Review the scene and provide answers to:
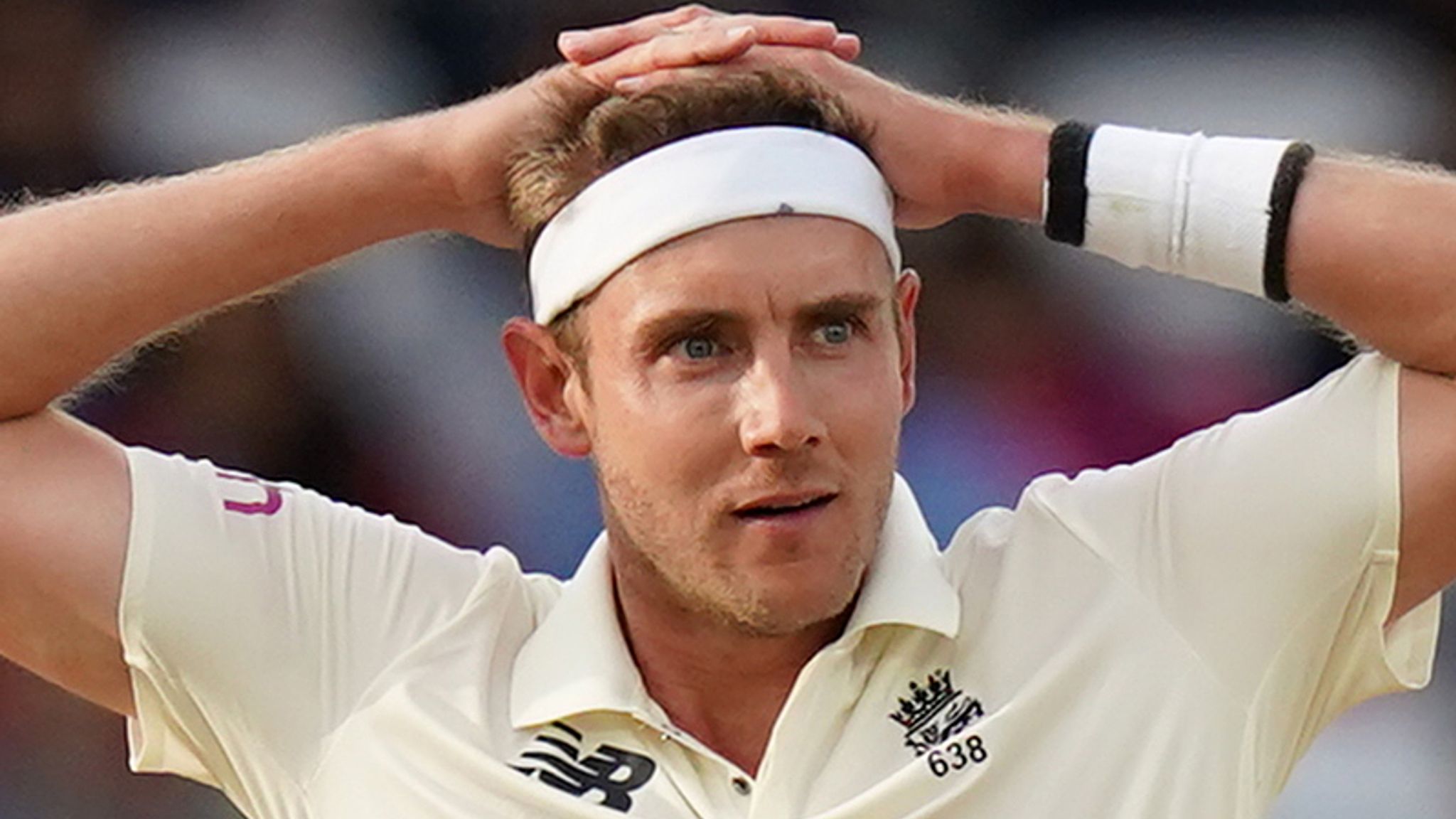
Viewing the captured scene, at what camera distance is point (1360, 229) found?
3.25 meters

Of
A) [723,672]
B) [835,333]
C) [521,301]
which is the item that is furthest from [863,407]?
[521,301]

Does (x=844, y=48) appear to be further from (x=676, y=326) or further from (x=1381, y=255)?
(x=1381, y=255)

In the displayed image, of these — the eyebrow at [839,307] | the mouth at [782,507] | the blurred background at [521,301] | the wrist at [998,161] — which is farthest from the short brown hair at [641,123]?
the blurred background at [521,301]

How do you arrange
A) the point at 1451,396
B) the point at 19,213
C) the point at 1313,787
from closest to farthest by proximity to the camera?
the point at 1451,396 < the point at 19,213 < the point at 1313,787

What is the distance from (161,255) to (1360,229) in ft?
4.93

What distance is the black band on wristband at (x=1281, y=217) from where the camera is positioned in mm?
3271

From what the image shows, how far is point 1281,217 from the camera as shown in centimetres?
327

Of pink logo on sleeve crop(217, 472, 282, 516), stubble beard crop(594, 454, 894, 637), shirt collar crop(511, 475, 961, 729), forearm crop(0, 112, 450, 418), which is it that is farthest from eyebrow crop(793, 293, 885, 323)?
pink logo on sleeve crop(217, 472, 282, 516)

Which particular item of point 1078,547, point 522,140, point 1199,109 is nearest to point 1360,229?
point 1078,547

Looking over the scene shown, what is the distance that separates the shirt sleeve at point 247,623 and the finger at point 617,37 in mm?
704

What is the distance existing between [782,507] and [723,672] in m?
0.33

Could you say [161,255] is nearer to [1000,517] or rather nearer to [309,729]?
[309,729]

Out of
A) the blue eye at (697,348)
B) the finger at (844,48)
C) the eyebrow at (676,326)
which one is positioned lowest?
the blue eye at (697,348)

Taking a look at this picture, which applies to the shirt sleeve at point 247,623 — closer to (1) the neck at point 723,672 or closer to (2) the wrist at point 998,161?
(1) the neck at point 723,672
